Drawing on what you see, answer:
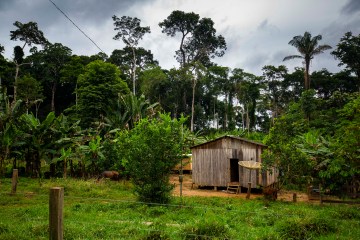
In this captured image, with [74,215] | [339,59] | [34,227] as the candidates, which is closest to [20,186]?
[74,215]

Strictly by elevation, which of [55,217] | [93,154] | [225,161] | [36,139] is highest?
[36,139]

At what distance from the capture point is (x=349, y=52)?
131 ft

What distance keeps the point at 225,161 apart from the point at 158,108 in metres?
9.59

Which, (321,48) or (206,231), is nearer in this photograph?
(206,231)

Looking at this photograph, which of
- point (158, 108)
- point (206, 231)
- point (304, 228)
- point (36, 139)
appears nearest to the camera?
point (206, 231)

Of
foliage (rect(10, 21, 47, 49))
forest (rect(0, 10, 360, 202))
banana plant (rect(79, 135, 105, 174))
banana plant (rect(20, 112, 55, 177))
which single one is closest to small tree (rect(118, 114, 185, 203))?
forest (rect(0, 10, 360, 202))

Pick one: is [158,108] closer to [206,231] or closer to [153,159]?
[153,159]

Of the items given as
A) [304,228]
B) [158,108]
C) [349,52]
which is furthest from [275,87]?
[304,228]

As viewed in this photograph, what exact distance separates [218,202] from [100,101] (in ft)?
58.5

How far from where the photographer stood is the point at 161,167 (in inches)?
520

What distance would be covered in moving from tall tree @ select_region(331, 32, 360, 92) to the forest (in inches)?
4.8

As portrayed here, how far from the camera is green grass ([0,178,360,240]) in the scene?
7.85m

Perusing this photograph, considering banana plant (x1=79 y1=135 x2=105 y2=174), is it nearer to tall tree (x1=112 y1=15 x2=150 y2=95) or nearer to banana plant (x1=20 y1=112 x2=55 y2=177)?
banana plant (x1=20 y1=112 x2=55 y2=177)

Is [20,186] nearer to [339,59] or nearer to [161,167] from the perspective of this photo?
[161,167]
